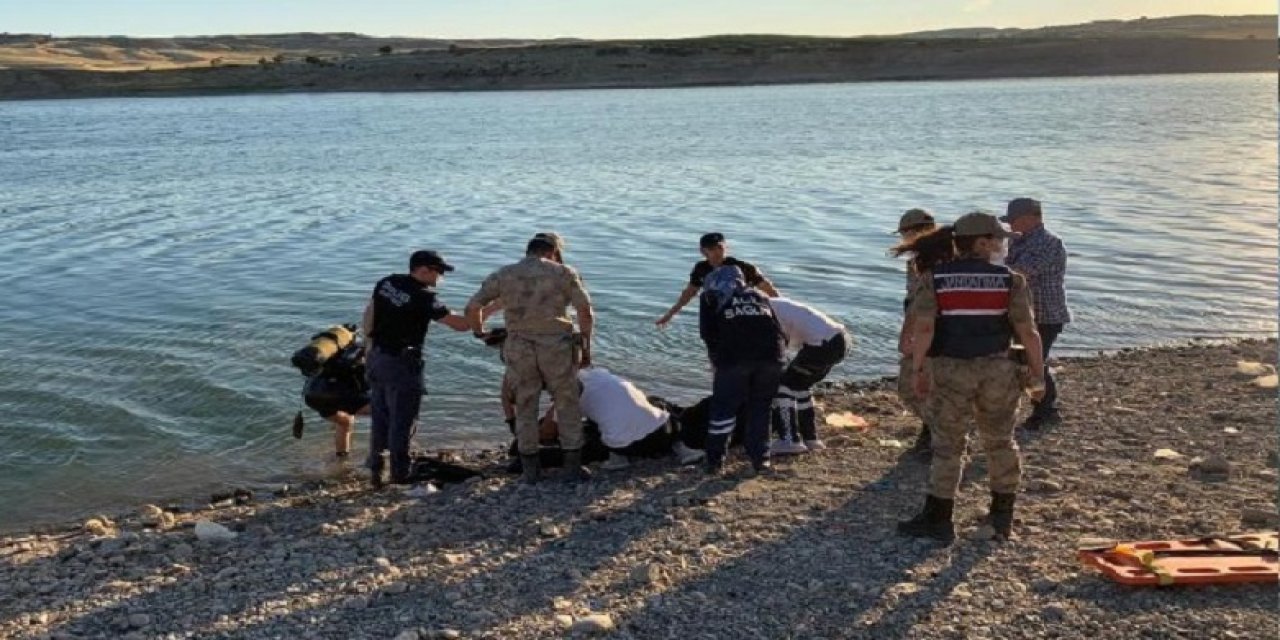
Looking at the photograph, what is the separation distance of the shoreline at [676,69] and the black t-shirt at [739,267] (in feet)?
295

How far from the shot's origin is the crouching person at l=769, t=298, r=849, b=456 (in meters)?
9.65

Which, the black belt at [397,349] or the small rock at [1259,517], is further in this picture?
the black belt at [397,349]

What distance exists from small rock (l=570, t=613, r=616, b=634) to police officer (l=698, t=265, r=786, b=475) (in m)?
3.00

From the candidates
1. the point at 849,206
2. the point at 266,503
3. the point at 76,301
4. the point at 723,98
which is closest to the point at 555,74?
the point at 723,98

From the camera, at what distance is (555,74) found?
4008 inches

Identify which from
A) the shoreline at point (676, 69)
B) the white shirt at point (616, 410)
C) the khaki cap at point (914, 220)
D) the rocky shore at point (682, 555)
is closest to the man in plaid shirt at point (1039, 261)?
the khaki cap at point (914, 220)

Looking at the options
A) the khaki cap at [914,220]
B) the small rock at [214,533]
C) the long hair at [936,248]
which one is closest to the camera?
the long hair at [936,248]

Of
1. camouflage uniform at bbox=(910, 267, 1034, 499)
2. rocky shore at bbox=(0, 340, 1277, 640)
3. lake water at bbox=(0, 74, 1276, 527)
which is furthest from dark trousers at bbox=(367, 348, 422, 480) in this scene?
camouflage uniform at bbox=(910, 267, 1034, 499)

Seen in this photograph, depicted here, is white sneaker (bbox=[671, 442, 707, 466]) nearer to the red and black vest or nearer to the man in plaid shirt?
the man in plaid shirt

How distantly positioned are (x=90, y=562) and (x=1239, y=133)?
47429 mm

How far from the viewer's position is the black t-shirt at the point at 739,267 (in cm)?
946

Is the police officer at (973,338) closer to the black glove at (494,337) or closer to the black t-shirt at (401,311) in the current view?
the black glove at (494,337)

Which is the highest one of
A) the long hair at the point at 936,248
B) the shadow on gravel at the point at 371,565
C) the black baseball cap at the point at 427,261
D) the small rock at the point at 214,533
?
the long hair at the point at 936,248

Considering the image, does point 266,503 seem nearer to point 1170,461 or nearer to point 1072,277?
point 1170,461
